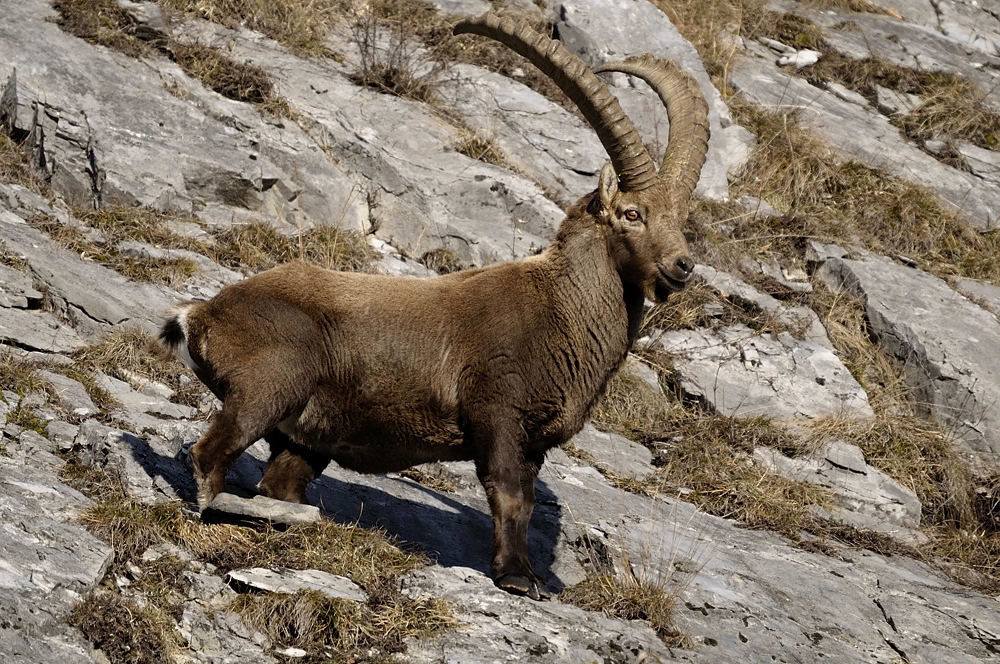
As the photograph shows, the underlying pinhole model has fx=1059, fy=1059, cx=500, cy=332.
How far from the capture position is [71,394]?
23.1 ft

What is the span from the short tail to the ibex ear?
2.69 metres

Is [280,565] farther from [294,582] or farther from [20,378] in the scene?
[20,378]

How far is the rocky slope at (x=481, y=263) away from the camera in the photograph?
230 inches

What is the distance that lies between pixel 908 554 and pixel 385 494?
4.44 m

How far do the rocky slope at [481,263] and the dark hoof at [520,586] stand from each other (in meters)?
0.06

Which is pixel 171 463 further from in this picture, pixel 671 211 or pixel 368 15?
pixel 368 15

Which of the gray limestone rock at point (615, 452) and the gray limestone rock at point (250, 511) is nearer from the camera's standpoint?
the gray limestone rock at point (250, 511)

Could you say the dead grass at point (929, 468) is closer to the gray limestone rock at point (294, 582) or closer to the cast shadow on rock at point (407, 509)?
the cast shadow on rock at point (407, 509)

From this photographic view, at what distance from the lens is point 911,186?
1398 centimetres

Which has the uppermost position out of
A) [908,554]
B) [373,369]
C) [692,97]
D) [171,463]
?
[692,97]

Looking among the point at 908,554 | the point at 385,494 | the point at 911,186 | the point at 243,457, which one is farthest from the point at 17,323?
the point at 911,186

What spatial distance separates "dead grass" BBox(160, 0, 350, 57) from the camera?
42.2 ft

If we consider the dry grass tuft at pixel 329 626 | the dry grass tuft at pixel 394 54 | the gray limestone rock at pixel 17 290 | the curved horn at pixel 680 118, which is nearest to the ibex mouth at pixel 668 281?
the curved horn at pixel 680 118

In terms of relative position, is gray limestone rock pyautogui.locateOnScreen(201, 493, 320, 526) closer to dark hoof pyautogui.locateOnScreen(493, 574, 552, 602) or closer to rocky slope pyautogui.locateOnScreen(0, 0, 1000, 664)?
rocky slope pyautogui.locateOnScreen(0, 0, 1000, 664)
